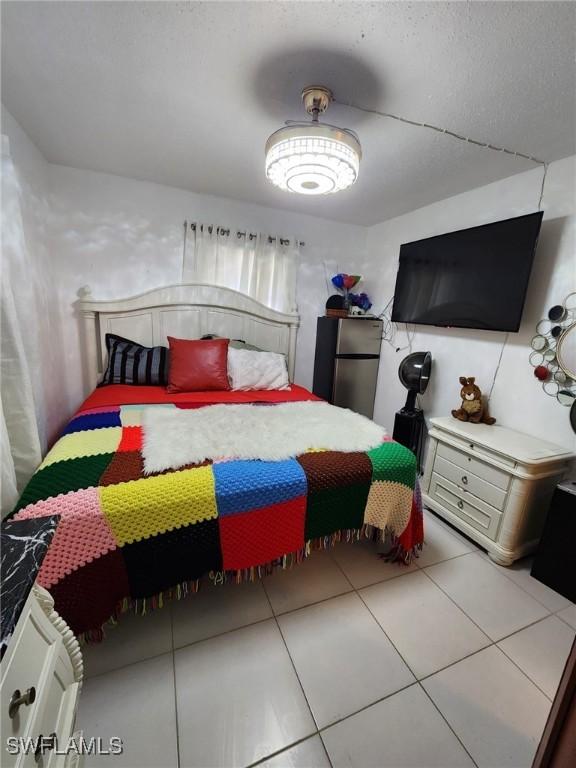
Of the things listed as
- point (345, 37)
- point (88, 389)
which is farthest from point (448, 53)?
point (88, 389)

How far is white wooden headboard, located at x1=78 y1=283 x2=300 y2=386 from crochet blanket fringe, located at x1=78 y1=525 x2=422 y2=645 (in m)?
Result: 1.93

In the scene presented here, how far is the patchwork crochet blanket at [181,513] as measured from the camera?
3.50 feet

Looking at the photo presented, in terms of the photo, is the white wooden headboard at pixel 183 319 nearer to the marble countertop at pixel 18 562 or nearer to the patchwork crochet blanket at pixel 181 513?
the patchwork crochet blanket at pixel 181 513

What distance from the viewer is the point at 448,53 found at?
1.22m

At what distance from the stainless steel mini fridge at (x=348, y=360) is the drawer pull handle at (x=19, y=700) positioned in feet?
9.26

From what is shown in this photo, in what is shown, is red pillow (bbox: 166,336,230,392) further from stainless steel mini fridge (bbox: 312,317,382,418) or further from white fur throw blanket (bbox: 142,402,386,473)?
stainless steel mini fridge (bbox: 312,317,382,418)

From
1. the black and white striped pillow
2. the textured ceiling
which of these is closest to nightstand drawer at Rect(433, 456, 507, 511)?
the textured ceiling

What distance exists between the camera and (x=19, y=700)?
1.79ft

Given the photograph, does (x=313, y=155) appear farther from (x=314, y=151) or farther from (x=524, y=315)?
(x=524, y=315)

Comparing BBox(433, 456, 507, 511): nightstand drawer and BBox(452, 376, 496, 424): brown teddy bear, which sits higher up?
BBox(452, 376, 496, 424): brown teddy bear

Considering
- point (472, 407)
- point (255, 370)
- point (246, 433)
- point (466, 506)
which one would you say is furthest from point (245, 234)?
point (466, 506)

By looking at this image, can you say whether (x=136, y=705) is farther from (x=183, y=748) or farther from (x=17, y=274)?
(x=17, y=274)

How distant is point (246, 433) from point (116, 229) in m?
2.23

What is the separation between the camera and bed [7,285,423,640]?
1069mm
